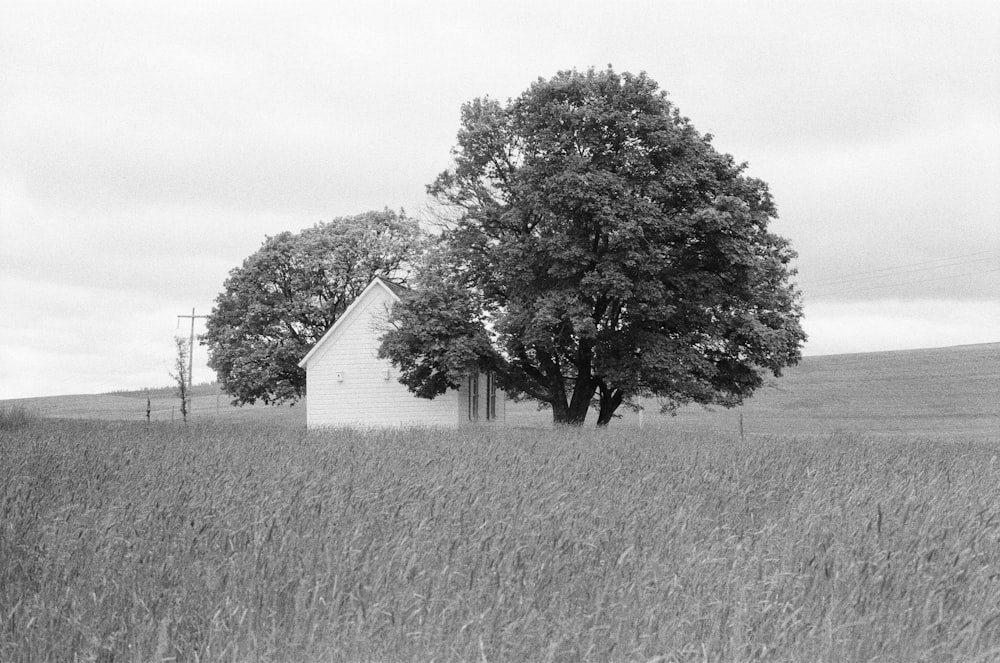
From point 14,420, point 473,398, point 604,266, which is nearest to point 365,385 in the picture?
point 473,398

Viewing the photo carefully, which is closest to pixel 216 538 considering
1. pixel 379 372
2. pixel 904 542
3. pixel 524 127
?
pixel 904 542

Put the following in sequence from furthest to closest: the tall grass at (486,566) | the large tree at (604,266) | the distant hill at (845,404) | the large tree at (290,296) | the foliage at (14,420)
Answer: the distant hill at (845,404)
the large tree at (290,296)
the large tree at (604,266)
the foliage at (14,420)
the tall grass at (486,566)

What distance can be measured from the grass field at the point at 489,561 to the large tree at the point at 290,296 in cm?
3483

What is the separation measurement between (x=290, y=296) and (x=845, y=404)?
42744 mm

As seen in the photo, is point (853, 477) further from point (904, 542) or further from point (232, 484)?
point (232, 484)

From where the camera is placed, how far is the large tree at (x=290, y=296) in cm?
4647

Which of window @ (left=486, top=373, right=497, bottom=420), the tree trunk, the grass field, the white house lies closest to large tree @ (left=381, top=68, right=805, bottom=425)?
the tree trunk

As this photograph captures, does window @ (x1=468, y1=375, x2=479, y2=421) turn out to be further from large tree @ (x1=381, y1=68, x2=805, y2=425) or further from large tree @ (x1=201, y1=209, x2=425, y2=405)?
large tree @ (x1=201, y1=209, x2=425, y2=405)

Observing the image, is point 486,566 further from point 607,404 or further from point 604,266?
point 607,404

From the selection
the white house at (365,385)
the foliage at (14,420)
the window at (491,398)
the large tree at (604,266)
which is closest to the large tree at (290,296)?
the white house at (365,385)

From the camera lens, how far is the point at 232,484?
899 cm

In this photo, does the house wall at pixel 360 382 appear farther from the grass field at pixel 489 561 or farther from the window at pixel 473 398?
the grass field at pixel 489 561

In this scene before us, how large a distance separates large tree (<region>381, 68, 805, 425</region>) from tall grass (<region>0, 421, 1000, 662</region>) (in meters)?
19.4

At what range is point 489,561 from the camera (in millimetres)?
5676
